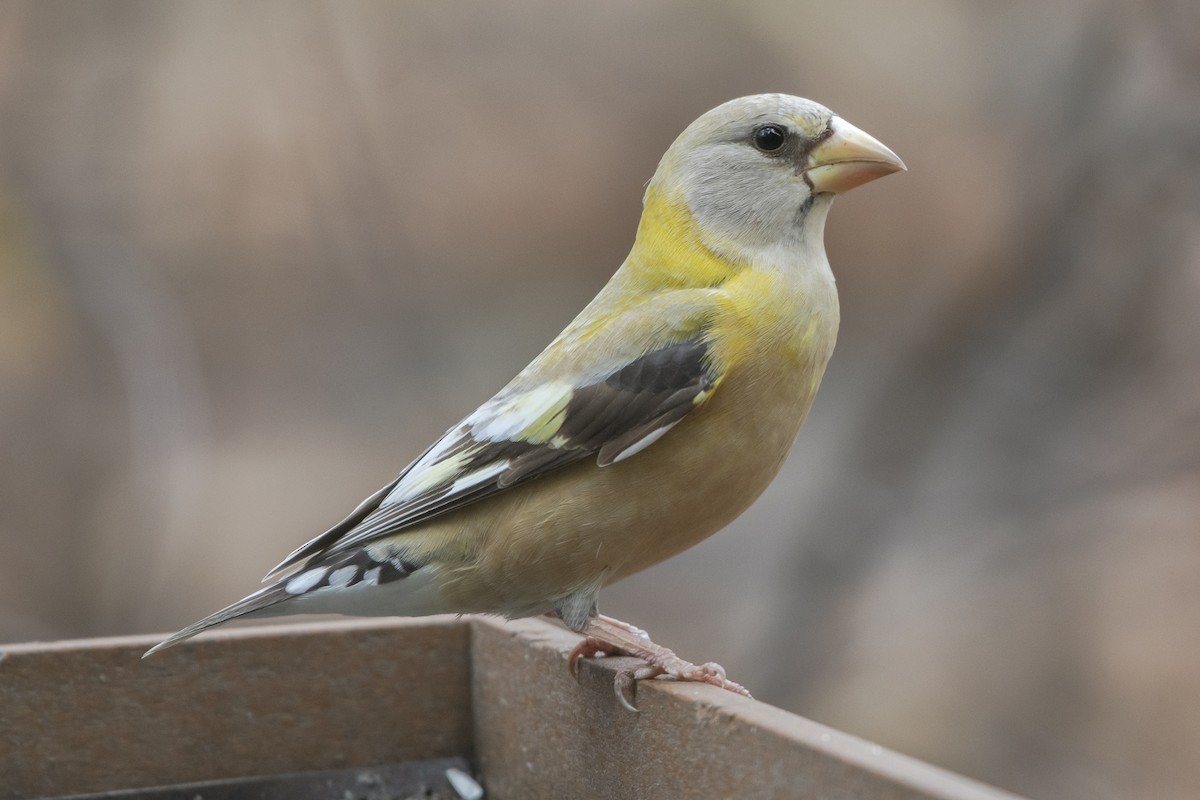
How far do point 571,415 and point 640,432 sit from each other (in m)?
0.20

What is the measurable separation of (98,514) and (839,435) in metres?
4.44

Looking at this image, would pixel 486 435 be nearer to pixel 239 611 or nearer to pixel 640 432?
pixel 640 432

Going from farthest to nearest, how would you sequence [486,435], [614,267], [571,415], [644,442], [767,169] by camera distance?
[614,267] < [767,169] < [486,435] < [571,415] < [644,442]

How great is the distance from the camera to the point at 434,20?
858 centimetres

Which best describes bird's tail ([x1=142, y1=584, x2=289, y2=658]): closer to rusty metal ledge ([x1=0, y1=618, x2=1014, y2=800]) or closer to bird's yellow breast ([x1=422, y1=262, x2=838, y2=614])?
rusty metal ledge ([x1=0, y1=618, x2=1014, y2=800])

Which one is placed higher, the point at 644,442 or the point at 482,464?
the point at 644,442

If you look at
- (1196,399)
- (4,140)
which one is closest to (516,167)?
(4,140)

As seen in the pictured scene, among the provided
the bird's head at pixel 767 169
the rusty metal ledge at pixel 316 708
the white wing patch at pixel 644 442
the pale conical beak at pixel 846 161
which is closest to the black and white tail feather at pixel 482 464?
the white wing patch at pixel 644 442

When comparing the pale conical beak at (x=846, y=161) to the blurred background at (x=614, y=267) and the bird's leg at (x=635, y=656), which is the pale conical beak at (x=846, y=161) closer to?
the bird's leg at (x=635, y=656)

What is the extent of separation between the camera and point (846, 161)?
324 cm

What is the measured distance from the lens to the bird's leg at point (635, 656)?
9.13ft

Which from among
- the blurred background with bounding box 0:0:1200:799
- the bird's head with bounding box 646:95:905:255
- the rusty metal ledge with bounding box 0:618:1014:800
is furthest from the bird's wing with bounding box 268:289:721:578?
the blurred background with bounding box 0:0:1200:799

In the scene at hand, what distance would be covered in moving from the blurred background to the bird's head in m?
3.88

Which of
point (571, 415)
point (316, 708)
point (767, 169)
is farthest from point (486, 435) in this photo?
point (767, 169)
